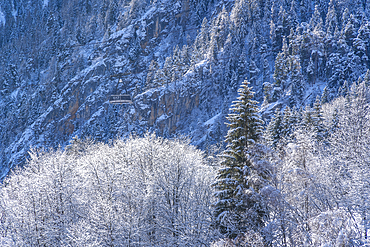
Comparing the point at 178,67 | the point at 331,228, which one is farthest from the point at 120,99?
the point at 331,228

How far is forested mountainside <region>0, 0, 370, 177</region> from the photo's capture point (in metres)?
84.6

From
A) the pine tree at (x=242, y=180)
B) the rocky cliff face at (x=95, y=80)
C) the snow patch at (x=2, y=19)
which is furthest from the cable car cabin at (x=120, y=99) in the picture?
the snow patch at (x=2, y=19)

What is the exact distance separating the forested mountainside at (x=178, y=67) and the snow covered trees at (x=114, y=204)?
46.2m

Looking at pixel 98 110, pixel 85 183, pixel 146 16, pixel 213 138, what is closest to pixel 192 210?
pixel 85 183

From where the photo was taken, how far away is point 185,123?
98312 mm

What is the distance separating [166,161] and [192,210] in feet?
18.3

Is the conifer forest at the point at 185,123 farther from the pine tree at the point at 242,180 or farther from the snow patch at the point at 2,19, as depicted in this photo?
the snow patch at the point at 2,19

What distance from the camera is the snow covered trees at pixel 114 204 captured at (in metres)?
25.6

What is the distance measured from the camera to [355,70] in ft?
269

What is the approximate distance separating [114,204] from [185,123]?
7328 centimetres

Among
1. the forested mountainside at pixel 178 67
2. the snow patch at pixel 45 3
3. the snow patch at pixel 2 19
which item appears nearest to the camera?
the forested mountainside at pixel 178 67

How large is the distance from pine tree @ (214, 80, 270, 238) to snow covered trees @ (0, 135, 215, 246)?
4921 mm

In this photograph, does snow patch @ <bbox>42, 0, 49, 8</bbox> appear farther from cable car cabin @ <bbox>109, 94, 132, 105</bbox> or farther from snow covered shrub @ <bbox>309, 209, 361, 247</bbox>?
snow covered shrub @ <bbox>309, 209, 361, 247</bbox>

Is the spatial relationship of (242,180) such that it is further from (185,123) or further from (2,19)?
(2,19)
